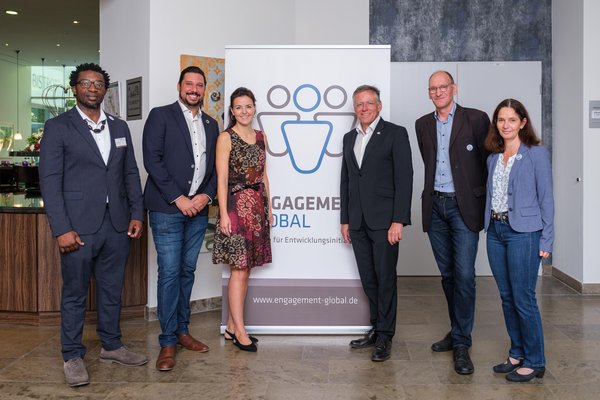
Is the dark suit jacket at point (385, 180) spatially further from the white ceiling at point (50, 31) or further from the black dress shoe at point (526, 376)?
the white ceiling at point (50, 31)

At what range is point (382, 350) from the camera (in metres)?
4.01

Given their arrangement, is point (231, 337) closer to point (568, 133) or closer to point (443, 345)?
point (443, 345)

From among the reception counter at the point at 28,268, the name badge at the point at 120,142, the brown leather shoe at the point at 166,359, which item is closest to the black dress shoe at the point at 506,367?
the brown leather shoe at the point at 166,359

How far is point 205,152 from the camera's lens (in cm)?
405

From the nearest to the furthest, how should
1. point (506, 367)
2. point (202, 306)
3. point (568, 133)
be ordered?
1. point (506, 367)
2. point (202, 306)
3. point (568, 133)

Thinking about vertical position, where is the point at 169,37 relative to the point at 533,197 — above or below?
above

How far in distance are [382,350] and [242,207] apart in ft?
4.26

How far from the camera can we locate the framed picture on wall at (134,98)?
17.1 feet

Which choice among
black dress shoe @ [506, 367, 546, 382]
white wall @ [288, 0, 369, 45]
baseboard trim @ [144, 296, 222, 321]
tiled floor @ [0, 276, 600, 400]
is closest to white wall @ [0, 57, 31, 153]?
white wall @ [288, 0, 369, 45]

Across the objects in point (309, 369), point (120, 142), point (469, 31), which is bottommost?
point (309, 369)

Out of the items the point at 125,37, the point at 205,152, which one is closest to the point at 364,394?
the point at 205,152

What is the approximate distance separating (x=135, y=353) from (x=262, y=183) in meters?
1.38

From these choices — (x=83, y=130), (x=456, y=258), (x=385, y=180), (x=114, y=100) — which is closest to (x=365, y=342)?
(x=456, y=258)

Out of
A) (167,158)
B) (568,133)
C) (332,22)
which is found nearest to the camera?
(167,158)
